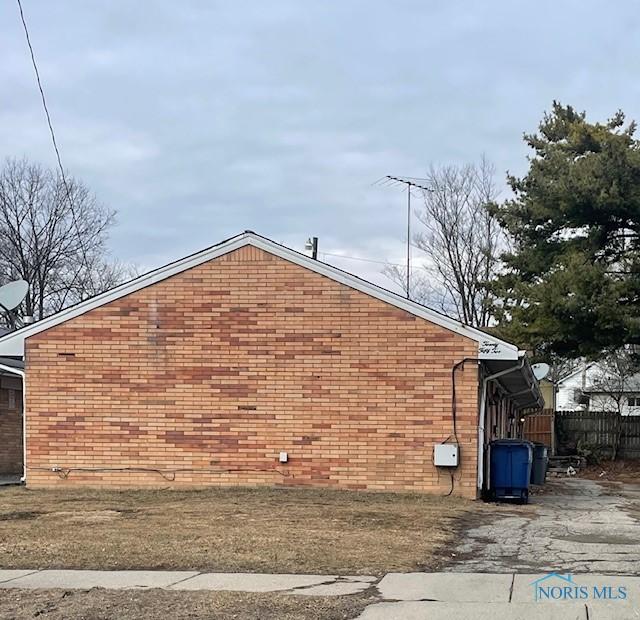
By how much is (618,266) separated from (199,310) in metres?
16.7

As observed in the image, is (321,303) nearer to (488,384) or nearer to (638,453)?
(488,384)

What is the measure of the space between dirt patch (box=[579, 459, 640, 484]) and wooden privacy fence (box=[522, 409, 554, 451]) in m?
2.60

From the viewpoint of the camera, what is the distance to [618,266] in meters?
29.0

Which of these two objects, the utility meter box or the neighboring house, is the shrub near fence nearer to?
the neighboring house

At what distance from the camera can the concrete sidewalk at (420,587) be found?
7.05 m

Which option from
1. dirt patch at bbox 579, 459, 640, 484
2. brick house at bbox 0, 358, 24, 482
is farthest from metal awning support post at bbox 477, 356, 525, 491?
brick house at bbox 0, 358, 24, 482

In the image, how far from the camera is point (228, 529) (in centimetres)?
1148

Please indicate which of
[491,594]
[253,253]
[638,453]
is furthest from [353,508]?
[638,453]

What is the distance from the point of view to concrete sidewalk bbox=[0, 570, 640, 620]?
7047 millimetres

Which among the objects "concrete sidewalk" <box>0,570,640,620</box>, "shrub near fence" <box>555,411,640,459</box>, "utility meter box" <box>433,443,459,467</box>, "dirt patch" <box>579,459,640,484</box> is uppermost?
"utility meter box" <box>433,443,459,467</box>

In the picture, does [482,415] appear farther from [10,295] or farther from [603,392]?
[603,392]

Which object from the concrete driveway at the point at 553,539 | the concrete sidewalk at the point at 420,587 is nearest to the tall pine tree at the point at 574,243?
the concrete driveway at the point at 553,539

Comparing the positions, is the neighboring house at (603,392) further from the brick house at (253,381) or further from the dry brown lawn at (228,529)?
the dry brown lawn at (228,529)

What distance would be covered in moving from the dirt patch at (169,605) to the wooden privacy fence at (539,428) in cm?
2850
